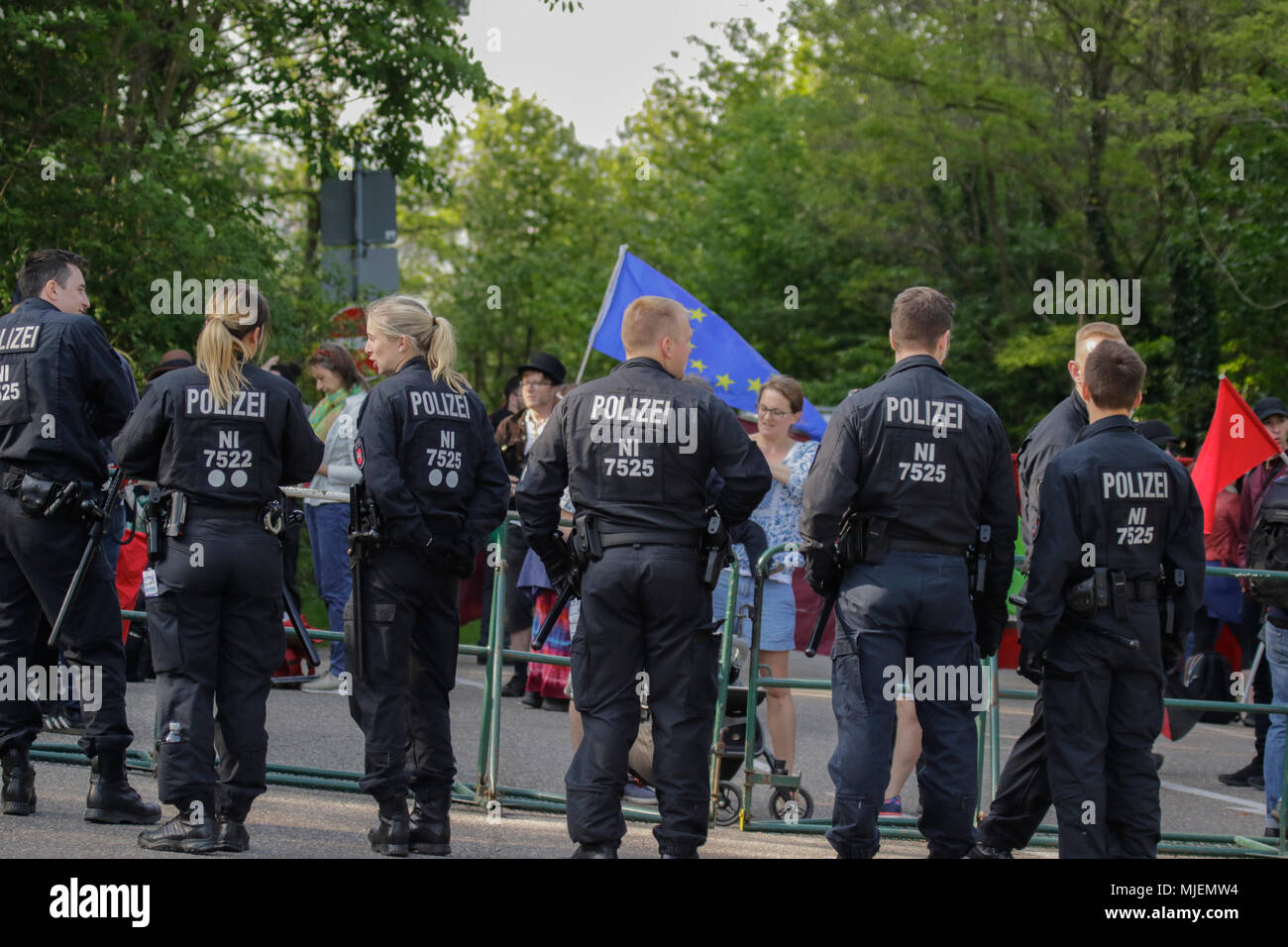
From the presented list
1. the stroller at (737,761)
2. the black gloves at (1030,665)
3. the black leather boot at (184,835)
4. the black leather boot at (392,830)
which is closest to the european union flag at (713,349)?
the stroller at (737,761)

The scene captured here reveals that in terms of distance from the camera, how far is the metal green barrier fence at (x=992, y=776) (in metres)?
6.68

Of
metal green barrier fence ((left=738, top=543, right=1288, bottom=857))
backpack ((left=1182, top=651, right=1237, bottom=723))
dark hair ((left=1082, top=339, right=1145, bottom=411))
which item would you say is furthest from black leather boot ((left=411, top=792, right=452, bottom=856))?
backpack ((left=1182, top=651, right=1237, bottom=723))

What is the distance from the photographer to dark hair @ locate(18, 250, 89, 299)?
20.8 ft

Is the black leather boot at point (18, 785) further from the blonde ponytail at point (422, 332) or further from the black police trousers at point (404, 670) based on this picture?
the blonde ponytail at point (422, 332)

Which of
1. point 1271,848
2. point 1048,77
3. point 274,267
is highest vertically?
point 1048,77

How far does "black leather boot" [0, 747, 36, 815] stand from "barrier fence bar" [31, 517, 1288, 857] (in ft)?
2.58

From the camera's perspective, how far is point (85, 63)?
1299cm

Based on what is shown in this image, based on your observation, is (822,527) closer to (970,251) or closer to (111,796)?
(111,796)

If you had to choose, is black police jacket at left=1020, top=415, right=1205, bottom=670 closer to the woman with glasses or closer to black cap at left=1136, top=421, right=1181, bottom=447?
the woman with glasses

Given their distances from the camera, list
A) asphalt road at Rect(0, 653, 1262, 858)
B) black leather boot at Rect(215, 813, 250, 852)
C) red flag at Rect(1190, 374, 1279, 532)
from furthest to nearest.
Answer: red flag at Rect(1190, 374, 1279, 532) < asphalt road at Rect(0, 653, 1262, 858) < black leather boot at Rect(215, 813, 250, 852)

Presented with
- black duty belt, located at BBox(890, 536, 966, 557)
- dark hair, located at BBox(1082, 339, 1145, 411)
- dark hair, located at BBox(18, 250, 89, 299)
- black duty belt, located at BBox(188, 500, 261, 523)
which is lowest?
black duty belt, located at BBox(890, 536, 966, 557)

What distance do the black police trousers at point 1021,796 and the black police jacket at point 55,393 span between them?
3.86 meters

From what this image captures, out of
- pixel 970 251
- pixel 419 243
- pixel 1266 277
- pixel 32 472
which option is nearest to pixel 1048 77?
pixel 970 251
